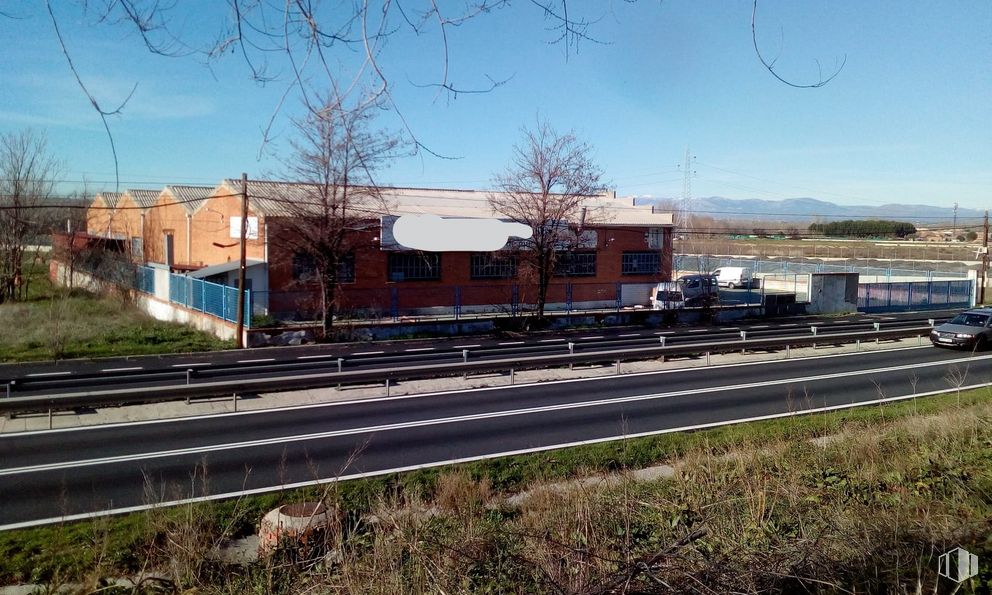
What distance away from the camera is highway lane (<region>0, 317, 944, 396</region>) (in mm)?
17125

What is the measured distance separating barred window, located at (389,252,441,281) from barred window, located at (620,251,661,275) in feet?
36.0

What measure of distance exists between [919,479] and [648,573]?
449 cm

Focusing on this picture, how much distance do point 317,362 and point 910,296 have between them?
40921mm

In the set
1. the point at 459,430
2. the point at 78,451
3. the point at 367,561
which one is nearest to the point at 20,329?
the point at 78,451

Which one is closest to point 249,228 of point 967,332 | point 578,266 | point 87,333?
point 87,333

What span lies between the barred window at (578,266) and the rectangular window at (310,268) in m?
9.84

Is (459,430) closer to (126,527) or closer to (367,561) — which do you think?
(126,527)

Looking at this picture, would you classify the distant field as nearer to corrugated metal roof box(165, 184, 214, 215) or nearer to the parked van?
the parked van

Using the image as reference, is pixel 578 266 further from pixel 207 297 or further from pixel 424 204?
pixel 207 297

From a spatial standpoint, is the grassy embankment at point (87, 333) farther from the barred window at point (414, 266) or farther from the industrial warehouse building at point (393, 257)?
the barred window at point (414, 266)

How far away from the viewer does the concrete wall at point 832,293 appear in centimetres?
4141

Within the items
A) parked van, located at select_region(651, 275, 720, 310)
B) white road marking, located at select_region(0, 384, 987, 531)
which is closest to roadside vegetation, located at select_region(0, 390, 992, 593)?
white road marking, located at select_region(0, 384, 987, 531)

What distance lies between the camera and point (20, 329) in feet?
86.0

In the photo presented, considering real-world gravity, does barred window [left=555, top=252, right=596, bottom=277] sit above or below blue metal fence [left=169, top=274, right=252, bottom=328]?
above
